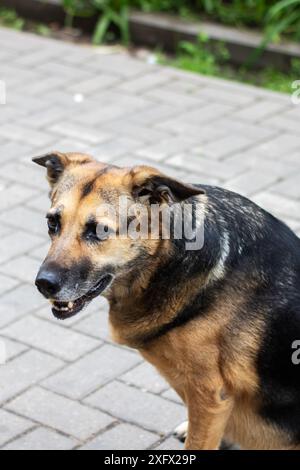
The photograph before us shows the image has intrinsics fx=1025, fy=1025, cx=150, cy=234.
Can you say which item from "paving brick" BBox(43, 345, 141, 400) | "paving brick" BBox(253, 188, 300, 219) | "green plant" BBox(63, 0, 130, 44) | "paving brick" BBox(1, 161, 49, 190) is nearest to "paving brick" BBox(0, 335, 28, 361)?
"paving brick" BBox(43, 345, 141, 400)

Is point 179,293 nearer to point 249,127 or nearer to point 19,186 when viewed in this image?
point 19,186

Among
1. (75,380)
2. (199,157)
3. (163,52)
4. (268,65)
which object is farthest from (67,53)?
(75,380)

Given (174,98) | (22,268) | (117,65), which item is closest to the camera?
(22,268)

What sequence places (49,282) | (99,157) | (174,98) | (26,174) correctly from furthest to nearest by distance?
(174,98) → (99,157) → (26,174) → (49,282)

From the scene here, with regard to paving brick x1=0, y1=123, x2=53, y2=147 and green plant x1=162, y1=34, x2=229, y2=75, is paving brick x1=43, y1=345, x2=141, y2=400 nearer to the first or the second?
paving brick x1=0, y1=123, x2=53, y2=147

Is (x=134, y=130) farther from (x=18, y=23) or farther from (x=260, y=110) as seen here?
(x=18, y=23)

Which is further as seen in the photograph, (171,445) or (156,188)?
(171,445)

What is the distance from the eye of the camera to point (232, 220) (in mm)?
4098

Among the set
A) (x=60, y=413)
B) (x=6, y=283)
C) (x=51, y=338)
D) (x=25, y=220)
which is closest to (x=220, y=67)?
(x=25, y=220)

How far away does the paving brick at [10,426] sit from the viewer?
4.50 metres

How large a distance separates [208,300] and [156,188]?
1.65ft

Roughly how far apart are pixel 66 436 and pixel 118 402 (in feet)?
1.20

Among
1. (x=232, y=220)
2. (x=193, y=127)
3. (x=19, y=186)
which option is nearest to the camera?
(x=232, y=220)

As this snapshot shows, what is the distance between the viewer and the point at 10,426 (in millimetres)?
4574
